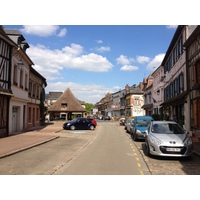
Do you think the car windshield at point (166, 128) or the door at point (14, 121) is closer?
the car windshield at point (166, 128)

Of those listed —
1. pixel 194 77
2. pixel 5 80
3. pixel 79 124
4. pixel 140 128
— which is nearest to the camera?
pixel 140 128

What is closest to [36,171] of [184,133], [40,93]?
[184,133]

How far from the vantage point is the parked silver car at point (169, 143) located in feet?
30.6

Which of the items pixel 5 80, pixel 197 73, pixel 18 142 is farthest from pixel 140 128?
pixel 5 80

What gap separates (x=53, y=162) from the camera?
8.59 metres

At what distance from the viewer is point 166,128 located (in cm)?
1109

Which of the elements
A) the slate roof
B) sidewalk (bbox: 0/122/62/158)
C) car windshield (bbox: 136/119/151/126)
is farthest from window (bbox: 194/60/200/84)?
the slate roof

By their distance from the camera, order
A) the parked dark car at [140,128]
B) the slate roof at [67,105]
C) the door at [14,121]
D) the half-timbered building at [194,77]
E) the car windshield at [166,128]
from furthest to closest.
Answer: the slate roof at [67,105], the door at [14,121], the half-timbered building at [194,77], the parked dark car at [140,128], the car windshield at [166,128]

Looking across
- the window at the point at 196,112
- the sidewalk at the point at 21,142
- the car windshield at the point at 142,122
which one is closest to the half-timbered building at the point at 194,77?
the window at the point at 196,112

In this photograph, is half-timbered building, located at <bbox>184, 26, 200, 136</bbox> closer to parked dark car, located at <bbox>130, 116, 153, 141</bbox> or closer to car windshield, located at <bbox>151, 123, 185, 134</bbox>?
parked dark car, located at <bbox>130, 116, 153, 141</bbox>

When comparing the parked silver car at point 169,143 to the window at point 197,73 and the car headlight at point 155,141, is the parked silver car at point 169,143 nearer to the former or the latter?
the car headlight at point 155,141

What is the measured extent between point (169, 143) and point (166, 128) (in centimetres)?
176

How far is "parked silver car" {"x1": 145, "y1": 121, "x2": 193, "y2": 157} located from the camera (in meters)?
9.31

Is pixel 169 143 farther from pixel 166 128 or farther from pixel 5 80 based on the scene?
pixel 5 80
